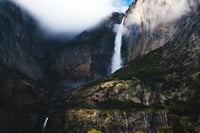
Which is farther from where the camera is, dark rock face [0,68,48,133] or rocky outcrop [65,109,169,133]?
dark rock face [0,68,48,133]

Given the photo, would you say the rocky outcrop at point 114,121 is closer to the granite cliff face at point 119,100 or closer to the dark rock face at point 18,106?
the granite cliff face at point 119,100

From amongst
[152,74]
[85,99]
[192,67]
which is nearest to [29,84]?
[85,99]

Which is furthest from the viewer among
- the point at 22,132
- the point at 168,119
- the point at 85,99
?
the point at 85,99

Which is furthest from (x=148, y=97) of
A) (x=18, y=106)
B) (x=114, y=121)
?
(x=18, y=106)

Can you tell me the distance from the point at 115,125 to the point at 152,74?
34.7 m

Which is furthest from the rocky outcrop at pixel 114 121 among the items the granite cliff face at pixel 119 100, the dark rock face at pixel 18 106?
the dark rock face at pixel 18 106

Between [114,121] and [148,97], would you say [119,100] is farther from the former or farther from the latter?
[114,121]

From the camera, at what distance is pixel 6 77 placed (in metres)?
179

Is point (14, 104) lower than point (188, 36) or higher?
lower

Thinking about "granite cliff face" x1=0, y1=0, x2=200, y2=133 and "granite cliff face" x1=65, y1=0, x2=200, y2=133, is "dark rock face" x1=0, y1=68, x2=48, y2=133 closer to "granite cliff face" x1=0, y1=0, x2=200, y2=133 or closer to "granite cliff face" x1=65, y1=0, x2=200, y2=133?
"granite cliff face" x1=0, y1=0, x2=200, y2=133

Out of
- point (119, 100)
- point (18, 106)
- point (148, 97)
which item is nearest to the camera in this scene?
point (148, 97)

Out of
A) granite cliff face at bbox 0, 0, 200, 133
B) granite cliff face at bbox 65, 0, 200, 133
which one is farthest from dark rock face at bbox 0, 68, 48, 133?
granite cliff face at bbox 65, 0, 200, 133

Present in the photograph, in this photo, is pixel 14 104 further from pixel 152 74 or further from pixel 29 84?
pixel 152 74

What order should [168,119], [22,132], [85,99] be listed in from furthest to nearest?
[85,99], [22,132], [168,119]
